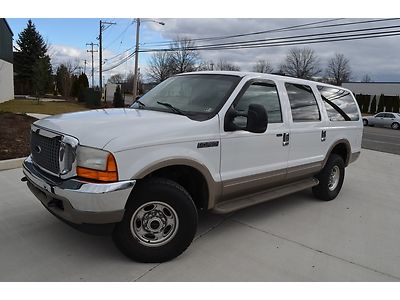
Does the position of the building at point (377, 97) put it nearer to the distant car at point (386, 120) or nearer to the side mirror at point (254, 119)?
the distant car at point (386, 120)

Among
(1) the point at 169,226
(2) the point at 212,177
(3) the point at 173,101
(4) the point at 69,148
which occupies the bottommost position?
(1) the point at 169,226

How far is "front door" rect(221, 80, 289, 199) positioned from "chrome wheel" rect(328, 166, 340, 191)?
157 cm

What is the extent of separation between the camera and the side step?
3.93 m

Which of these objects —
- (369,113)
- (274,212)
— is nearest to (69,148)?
(274,212)

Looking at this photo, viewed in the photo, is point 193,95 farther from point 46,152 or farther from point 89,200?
point 89,200

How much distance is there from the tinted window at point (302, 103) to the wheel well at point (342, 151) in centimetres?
97

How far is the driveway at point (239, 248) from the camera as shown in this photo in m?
3.24

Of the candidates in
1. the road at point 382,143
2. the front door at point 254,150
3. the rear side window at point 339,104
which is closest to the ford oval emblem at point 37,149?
the front door at point 254,150

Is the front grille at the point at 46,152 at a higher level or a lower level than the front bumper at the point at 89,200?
higher

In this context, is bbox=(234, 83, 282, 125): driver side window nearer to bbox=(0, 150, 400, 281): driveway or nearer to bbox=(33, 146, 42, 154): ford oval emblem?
bbox=(0, 150, 400, 281): driveway

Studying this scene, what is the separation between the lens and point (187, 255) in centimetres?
360

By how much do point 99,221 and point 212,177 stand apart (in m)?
1.25

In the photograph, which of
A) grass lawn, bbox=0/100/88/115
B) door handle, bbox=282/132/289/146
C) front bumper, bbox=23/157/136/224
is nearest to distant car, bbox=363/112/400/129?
grass lawn, bbox=0/100/88/115

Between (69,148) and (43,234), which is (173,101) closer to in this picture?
(69,148)
